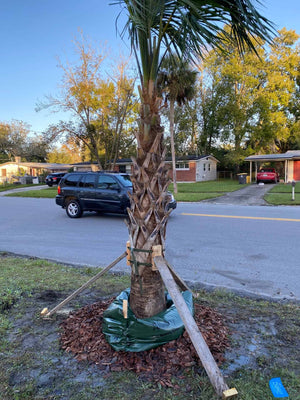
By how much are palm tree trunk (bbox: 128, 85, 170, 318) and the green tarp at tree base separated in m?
0.13

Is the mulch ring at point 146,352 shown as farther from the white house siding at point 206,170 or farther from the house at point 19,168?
the house at point 19,168

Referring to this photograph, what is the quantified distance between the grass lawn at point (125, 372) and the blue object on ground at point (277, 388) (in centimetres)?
4

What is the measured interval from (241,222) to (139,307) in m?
7.33

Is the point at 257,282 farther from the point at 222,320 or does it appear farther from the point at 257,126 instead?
the point at 257,126

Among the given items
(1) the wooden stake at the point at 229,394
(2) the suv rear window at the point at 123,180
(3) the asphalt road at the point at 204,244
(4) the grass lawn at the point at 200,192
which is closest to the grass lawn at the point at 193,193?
(4) the grass lawn at the point at 200,192

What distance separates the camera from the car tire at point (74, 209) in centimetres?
1074

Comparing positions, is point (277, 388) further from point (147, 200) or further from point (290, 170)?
point (290, 170)

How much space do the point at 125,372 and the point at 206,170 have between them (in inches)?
1409

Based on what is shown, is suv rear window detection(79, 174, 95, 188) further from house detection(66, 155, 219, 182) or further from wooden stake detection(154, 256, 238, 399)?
house detection(66, 155, 219, 182)

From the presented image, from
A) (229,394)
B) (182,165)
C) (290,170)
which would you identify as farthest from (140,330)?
(182,165)

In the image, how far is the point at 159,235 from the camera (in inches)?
104

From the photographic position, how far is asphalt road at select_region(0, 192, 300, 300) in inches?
183

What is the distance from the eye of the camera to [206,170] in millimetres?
36812

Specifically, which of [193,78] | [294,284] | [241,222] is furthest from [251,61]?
[294,284]
